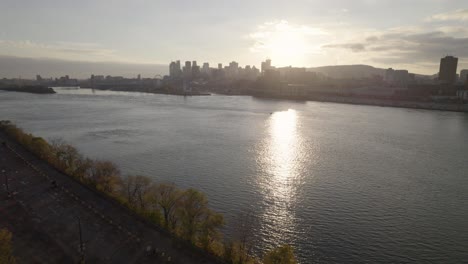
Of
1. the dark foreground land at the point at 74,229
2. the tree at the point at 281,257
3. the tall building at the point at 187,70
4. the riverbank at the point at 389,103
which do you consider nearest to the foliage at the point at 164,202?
the dark foreground land at the point at 74,229

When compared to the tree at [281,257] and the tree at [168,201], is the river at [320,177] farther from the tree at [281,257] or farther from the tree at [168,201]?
the tree at [281,257]

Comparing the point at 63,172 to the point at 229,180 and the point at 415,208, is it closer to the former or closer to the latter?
the point at 229,180

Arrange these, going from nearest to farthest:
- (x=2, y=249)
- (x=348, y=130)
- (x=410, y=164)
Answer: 1. (x=2, y=249)
2. (x=410, y=164)
3. (x=348, y=130)

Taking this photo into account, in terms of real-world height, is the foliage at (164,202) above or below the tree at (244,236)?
above

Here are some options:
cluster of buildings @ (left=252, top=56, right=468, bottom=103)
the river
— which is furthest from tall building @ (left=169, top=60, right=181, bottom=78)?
the river

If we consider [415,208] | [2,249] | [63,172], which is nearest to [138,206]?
[2,249]

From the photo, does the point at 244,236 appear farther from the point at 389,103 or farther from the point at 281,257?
the point at 389,103
